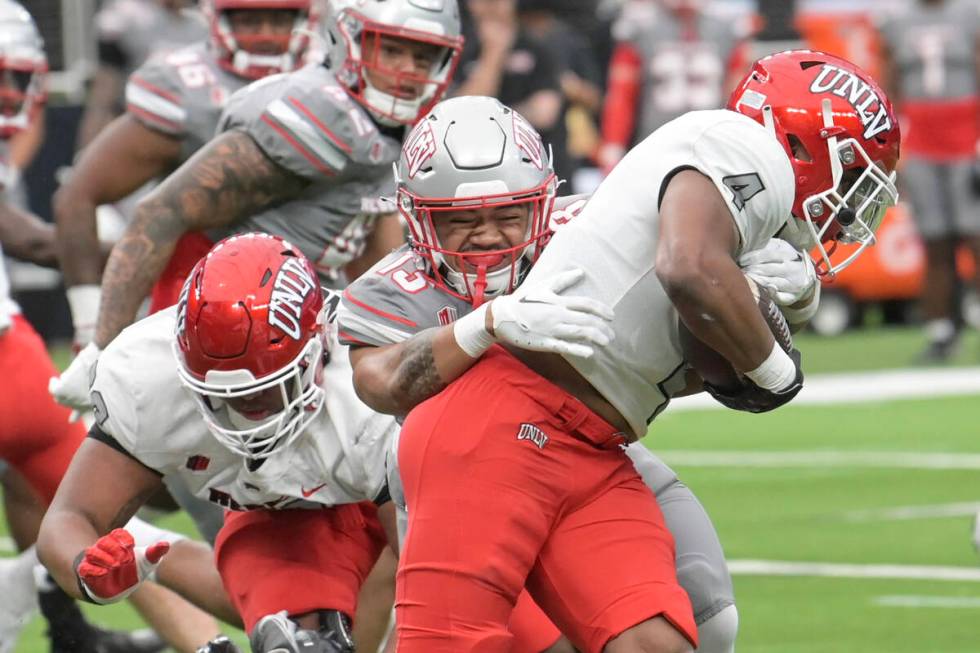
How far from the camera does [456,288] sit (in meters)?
3.94

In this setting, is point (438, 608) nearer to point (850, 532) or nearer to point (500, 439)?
point (500, 439)

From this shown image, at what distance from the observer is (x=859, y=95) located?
376 centimetres

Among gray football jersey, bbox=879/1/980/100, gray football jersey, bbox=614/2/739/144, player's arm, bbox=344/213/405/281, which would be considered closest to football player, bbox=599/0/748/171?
gray football jersey, bbox=614/2/739/144

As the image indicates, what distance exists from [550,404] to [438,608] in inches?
16.7

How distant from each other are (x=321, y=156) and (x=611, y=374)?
141 centimetres

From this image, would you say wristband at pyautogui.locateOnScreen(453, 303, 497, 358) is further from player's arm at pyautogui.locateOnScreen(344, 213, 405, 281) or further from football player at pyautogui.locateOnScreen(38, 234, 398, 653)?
player's arm at pyautogui.locateOnScreen(344, 213, 405, 281)

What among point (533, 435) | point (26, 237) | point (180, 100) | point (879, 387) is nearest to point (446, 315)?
point (533, 435)

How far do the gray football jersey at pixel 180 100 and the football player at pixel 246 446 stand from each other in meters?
1.22

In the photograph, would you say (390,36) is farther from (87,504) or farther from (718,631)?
(718,631)

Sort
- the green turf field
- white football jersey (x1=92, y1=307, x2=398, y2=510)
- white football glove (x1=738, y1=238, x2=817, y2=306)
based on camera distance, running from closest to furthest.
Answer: white football glove (x1=738, y1=238, x2=817, y2=306) → white football jersey (x1=92, y1=307, x2=398, y2=510) → the green turf field

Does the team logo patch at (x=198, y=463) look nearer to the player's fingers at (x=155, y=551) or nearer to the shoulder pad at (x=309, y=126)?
the player's fingers at (x=155, y=551)

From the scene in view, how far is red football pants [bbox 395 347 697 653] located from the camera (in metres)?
3.61

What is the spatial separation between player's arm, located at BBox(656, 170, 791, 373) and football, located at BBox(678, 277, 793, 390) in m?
0.08

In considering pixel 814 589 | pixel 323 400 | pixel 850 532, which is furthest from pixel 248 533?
pixel 850 532
